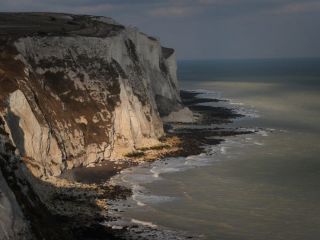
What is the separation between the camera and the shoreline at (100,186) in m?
32.3

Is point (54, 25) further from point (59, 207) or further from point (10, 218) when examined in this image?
point (10, 218)

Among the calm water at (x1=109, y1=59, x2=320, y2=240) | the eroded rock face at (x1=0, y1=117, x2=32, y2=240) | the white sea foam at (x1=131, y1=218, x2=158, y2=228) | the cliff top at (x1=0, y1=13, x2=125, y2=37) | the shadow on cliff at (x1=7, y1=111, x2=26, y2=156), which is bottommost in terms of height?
the white sea foam at (x1=131, y1=218, x2=158, y2=228)

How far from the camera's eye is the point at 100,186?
42.2m

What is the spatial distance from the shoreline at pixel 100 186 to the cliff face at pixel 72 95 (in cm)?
161

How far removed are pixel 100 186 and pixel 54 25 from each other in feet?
105

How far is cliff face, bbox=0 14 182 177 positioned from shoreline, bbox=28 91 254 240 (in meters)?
1.61

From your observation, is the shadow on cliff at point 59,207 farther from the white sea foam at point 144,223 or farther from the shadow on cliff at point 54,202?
the white sea foam at point 144,223

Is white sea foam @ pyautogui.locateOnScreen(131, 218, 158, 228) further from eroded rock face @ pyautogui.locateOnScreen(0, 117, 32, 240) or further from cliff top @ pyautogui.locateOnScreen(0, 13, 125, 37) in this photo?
cliff top @ pyautogui.locateOnScreen(0, 13, 125, 37)

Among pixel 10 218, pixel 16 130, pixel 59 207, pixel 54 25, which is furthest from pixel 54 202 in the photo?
pixel 54 25

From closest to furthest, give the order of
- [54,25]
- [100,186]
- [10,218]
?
[10,218] → [100,186] → [54,25]

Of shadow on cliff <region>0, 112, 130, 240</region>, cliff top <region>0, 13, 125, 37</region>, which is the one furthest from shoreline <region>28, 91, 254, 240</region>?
cliff top <region>0, 13, 125, 37</region>

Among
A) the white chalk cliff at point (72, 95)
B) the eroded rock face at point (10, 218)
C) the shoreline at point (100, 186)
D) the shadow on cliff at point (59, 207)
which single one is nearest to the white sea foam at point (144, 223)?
the shoreline at point (100, 186)

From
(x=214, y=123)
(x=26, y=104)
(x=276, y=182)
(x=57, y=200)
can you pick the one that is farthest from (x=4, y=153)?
(x=214, y=123)

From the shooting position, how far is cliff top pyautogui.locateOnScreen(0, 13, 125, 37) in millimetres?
57250
